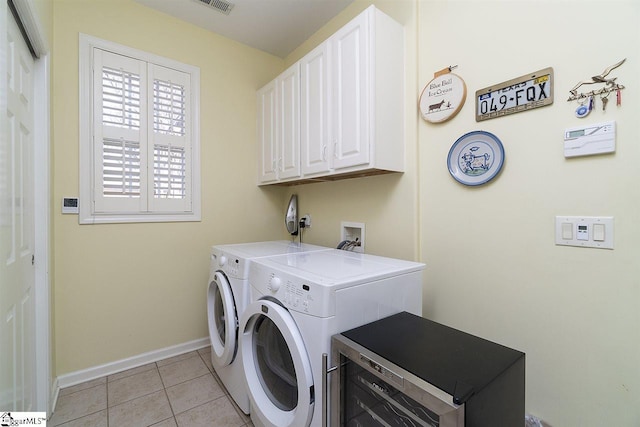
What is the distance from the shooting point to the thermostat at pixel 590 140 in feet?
3.43

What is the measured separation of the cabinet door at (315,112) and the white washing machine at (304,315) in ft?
2.38

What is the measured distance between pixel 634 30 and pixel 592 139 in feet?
1.28

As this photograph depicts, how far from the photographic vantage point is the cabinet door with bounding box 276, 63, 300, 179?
2.12 meters

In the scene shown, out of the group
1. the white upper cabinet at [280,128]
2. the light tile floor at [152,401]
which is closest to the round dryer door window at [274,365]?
the light tile floor at [152,401]

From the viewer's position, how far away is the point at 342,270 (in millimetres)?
1278

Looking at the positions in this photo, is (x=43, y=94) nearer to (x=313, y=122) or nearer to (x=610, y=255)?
(x=313, y=122)

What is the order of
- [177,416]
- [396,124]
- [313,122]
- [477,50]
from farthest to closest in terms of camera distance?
[313,122], [396,124], [177,416], [477,50]

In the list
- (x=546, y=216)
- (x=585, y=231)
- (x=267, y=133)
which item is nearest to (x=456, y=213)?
(x=546, y=216)

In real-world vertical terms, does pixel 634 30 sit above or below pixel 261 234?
above

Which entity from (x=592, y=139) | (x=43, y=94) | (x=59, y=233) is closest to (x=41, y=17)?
(x=43, y=94)

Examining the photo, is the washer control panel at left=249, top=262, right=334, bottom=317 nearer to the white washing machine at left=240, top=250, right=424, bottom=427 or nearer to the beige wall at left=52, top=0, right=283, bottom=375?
the white washing machine at left=240, top=250, right=424, bottom=427

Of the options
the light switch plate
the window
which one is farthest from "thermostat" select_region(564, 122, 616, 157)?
the window

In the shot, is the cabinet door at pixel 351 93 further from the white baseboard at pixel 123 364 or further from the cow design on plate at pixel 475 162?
the white baseboard at pixel 123 364

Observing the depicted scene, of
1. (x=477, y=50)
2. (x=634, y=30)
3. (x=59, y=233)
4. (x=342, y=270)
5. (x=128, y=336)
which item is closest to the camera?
(x=634, y=30)
